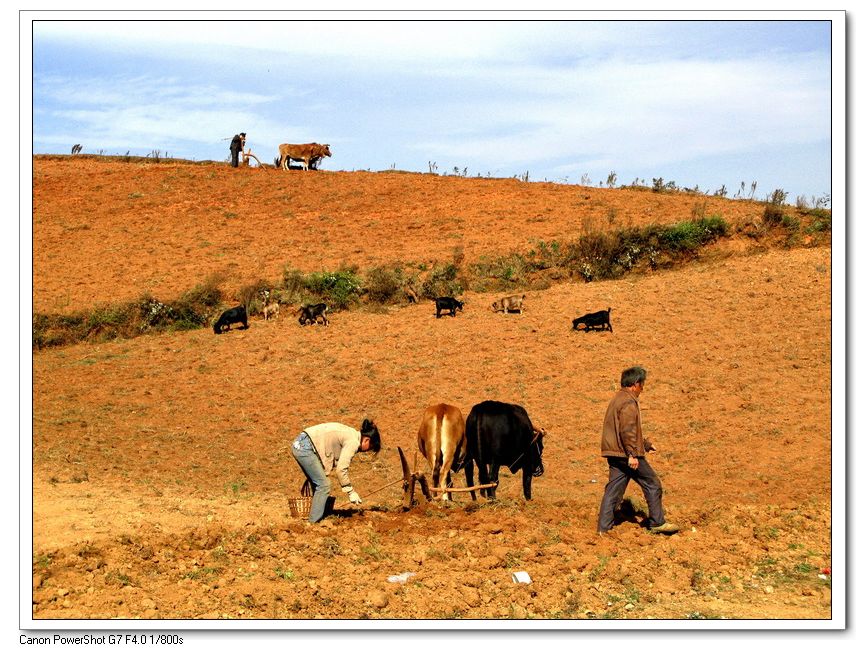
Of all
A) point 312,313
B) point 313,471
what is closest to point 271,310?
point 312,313

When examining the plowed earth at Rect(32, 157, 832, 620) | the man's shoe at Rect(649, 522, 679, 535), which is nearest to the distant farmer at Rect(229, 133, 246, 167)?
the plowed earth at Rect(32, 157, 832, 620)

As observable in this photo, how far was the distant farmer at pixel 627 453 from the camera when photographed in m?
10.3

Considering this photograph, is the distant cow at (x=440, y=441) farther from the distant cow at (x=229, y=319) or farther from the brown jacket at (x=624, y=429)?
the distant cow at (x=229, y=319)

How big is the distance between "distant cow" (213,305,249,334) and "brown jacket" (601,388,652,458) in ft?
53.9

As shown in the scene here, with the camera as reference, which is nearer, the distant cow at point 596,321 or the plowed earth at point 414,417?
the plowed earth at point 414,417

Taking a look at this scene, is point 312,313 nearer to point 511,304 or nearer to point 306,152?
point 511,304

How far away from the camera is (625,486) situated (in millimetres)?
10547

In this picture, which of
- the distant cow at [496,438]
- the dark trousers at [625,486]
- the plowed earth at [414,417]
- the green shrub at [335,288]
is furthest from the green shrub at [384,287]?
the dark trousers at [625,486]

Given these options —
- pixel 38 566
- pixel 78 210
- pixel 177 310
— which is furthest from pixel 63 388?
pixel 78 210

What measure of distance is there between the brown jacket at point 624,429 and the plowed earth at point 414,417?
1.02 m

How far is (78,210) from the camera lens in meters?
38.6

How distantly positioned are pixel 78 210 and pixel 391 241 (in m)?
14.2

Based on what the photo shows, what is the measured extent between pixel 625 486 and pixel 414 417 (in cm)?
802

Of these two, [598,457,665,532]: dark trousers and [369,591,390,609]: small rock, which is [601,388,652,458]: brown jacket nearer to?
[598,457,665,532]: dark trousers
